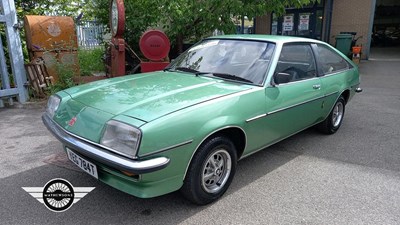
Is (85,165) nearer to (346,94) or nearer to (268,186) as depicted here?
(268,186)

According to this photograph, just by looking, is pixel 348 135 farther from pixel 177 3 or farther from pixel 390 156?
pixel 177 3

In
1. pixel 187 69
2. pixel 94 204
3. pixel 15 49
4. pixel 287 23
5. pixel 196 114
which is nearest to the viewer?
pixel 196 114

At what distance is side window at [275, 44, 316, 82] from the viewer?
11.9 feet

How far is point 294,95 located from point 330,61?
1395mm

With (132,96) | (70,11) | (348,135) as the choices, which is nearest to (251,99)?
(132,96)

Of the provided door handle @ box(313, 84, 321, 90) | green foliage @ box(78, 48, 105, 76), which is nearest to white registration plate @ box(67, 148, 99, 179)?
door handle @ box(313, 84, 321, 90)

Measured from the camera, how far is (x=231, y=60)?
3609mm

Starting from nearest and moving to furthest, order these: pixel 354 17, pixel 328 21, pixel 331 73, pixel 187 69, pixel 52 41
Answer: pixel 187 69 < pixel 331 73 < pixel 52 41 < pixel 354 17 < pixel 328 21

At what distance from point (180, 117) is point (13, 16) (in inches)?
203

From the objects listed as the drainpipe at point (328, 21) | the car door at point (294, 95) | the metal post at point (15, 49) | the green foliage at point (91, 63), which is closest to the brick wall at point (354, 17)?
the drainpipe at point (328, 21)

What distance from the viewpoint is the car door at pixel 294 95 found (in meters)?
3.32

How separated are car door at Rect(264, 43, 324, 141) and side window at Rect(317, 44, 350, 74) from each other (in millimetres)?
246

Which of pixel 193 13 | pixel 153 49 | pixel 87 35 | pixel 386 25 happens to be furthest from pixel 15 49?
pixel 386 25

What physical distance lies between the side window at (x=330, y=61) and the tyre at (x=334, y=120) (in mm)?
500
